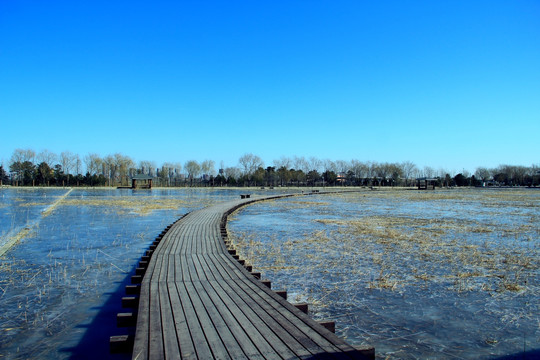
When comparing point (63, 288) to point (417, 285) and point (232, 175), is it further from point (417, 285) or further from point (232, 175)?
point (232, 175)

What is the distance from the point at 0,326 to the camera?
5039 mm

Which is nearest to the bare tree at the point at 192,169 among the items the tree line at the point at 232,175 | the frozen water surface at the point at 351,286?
the tree line at the point at 232,175

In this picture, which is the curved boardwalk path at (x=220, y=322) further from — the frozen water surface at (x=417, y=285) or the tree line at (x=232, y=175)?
the tree line at (x=232, y=175)

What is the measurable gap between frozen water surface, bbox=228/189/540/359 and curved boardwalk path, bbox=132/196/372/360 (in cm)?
107

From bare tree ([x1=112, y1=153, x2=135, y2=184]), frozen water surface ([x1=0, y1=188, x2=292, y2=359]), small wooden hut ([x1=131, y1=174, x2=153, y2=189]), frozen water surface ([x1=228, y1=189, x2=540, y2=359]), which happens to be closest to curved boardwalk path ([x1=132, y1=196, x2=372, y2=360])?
frozen water surface ([x1=0, y1=188, x2=292, y2=359])

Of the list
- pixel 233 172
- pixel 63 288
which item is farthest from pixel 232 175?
pixel 63 288

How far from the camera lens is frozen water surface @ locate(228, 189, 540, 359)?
4715mm

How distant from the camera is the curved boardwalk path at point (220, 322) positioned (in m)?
3.30

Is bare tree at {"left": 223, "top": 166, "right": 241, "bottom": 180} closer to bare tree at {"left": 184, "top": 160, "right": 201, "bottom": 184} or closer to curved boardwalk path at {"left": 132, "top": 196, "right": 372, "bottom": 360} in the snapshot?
bare tree at {"left": 184, "top": 160, "right": 201, "bottom": 184}

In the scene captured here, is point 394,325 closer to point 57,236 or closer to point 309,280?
point 309,280

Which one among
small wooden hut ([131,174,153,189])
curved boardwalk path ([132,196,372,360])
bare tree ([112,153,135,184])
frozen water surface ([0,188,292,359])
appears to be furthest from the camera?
bare tree ([112,153,135,184])

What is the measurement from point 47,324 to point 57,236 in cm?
867

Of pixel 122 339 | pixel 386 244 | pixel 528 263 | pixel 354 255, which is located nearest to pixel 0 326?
pixel 122 339

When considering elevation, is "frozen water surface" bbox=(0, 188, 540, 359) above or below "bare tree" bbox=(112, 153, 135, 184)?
below
